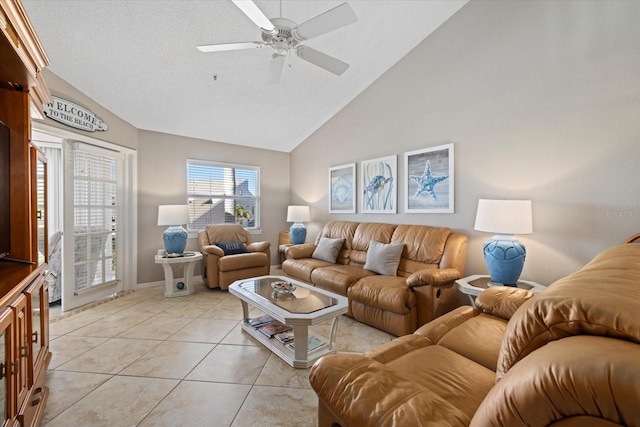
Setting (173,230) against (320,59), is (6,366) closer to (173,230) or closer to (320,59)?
(320,59)

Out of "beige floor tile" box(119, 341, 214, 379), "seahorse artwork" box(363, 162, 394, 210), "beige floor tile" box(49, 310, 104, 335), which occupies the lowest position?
"beige floor tile" box(119, 341, 214, 379)

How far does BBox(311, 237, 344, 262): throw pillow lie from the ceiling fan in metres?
2.29

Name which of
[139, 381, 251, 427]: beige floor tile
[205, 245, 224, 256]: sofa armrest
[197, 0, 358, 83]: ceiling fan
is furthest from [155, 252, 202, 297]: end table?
[197, 0, 358, 83]: ceiling fan

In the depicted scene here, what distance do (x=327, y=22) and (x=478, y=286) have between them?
7.98 feet

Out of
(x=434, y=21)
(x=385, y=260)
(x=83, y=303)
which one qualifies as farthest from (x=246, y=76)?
(x=83, y=303)

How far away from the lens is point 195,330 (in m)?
2.79

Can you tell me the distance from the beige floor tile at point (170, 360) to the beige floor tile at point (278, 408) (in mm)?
634

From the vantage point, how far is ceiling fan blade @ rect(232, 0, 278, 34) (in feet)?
5.69

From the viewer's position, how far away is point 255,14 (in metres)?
1.85

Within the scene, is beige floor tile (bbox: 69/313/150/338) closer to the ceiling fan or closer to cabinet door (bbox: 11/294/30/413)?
cabinet door (bbox: 11/294/30/413)

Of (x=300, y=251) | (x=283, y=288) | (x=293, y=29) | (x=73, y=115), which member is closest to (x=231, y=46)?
(x=293, y=29)

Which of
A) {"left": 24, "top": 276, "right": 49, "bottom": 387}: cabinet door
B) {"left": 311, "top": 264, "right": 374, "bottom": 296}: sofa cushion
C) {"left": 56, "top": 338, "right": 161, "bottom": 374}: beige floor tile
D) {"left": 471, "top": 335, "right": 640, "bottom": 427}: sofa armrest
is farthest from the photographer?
{"left": 311, "top": 264, "right": 374, "bottom": 296}: sofa cushion

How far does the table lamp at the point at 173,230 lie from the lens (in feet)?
13.0

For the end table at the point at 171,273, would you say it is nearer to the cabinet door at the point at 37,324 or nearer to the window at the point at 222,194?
the window at the point at 222,194
